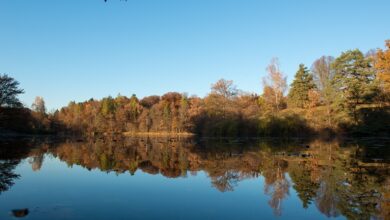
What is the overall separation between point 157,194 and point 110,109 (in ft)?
346

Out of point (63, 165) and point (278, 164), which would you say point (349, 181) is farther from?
point (63, 165)

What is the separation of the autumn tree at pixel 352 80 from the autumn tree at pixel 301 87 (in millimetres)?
6596

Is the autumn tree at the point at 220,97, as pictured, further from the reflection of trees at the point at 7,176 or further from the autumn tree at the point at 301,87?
the reflection of trees at the point at 7,176

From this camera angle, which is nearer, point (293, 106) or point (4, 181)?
point (4, 181)

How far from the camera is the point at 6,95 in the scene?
57.0 meters

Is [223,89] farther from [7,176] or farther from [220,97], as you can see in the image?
[7,176]

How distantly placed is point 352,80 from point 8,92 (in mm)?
59738

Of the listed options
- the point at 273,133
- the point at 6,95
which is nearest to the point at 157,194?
the point at 273,133

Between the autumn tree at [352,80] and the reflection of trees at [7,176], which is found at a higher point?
the autumn tree at [352,80]

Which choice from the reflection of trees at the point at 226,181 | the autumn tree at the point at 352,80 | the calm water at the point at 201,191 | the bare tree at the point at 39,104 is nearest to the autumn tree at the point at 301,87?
the autumn tree at the point at 352,80

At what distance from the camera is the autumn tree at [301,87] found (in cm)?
5772

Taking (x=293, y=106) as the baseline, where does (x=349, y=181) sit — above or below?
below

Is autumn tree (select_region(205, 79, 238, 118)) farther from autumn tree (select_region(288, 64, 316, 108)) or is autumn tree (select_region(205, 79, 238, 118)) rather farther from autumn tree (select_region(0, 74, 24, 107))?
autumn tree (select_region(0, 74, 24, 107))

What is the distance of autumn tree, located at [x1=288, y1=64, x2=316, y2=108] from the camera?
57719mm
